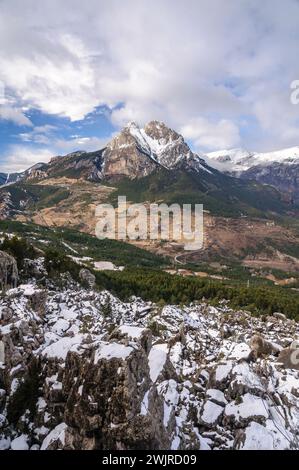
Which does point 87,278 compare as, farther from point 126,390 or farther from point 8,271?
point 126,390

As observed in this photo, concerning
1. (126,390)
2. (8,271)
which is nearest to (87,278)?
(8,271)

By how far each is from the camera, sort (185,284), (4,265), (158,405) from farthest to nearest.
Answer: (185,284)
(4,265)
(158,405)

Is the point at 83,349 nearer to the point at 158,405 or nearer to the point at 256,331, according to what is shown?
the point at 158,405

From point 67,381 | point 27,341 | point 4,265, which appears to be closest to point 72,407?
point 67,381

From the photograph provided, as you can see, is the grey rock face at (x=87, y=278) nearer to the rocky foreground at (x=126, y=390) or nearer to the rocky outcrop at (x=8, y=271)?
the rocky outcrop at (x=8, y=271)

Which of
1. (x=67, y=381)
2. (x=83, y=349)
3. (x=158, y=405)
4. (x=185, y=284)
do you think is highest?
(x=83, y=349)

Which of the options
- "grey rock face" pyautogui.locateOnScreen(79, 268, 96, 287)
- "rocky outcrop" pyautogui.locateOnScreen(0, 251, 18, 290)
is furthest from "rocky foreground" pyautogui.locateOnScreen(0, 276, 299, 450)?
"grey rock face" pyautogui.locateOnScreen(79, 268, 96, 287)

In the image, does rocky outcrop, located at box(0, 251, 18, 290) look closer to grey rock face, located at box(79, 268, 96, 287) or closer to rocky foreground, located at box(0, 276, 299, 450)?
rocky foreground, located at box(0, 276, 299, 450)

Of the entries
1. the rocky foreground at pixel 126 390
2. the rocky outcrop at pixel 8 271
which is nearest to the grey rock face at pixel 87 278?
the rocky outcrop at pixel 8 271
